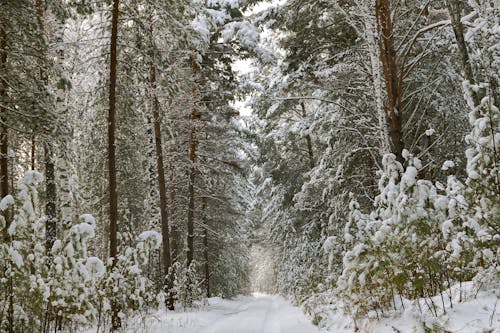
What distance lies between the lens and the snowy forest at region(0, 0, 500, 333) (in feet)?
15.4

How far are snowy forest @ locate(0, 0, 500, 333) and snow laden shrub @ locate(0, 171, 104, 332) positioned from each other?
3 cm

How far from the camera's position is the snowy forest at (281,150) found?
185 inches

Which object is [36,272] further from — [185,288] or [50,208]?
[185,288]

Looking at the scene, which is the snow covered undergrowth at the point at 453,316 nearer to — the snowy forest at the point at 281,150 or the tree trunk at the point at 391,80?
the snowy forest at the point at 281,150

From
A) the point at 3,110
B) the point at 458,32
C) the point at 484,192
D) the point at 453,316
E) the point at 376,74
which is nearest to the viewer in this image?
the point at 453,316

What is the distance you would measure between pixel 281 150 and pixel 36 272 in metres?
16.1

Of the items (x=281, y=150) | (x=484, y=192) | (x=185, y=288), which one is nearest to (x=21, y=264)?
(x=484, y=192)

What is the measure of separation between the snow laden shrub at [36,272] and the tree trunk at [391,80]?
5.16 meters

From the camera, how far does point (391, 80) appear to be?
7113 millimetres

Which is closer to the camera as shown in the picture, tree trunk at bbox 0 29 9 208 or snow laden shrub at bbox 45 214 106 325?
snow laden shrub at bbox 45 214 106 325

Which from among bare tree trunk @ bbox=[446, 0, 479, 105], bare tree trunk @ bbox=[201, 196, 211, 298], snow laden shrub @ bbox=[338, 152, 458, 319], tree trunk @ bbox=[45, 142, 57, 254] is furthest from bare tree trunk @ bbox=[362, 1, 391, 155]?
bare tree trunk @ bbox=[201, 196, 211, 298]

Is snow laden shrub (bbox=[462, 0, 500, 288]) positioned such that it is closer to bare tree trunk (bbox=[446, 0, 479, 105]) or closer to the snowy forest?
the snowy forest

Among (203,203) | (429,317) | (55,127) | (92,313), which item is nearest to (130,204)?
(203,203)

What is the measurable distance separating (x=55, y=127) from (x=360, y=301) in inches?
256
